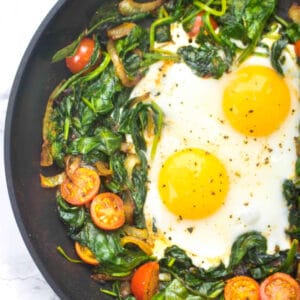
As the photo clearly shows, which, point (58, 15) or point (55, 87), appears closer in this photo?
point (58, 15)

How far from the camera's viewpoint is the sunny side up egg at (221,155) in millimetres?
4703

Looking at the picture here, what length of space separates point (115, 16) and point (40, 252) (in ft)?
5.26

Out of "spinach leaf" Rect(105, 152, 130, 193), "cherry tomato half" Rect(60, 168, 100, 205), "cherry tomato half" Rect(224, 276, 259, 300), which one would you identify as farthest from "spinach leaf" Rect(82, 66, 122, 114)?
"cherry tomato half" Rect(224, 276, 259, 300)

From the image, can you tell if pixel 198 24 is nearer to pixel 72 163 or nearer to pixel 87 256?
pixel 72 163

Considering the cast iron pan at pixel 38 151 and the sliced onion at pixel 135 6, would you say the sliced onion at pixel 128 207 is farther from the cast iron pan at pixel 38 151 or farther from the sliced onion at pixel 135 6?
the sliced onion at pixel 135 6

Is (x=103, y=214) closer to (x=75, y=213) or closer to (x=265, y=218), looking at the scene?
(x=75, y=213)

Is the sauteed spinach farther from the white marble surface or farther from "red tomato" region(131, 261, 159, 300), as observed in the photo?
the white marble surface

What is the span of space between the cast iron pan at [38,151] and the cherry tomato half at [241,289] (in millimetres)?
838

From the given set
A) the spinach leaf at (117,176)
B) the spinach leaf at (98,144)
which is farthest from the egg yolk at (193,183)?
the spinach leaf at (98,144)

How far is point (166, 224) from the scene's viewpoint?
16.0ft

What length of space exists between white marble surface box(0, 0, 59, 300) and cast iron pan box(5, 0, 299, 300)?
39cm

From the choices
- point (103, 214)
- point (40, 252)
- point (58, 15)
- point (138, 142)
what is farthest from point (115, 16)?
point (40, 252)

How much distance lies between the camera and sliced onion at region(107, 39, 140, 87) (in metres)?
4.91

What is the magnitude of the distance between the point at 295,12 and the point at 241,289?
1852 mm
